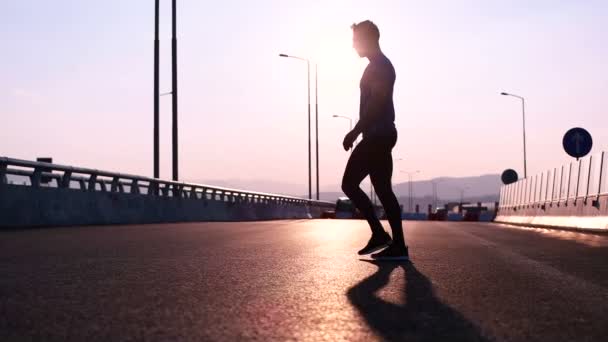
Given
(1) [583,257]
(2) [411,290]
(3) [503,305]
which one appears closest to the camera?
(3) [503,305]

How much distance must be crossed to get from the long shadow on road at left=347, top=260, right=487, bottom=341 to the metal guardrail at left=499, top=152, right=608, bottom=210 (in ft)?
45.5

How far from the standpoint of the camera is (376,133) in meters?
8.40

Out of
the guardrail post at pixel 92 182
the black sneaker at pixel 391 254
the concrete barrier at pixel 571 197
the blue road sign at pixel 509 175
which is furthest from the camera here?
the blue road sign at pixel 509 175

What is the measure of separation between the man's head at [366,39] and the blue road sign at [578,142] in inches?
652

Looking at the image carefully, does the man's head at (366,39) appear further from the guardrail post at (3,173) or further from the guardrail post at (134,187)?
the guardrail post at (134,187)

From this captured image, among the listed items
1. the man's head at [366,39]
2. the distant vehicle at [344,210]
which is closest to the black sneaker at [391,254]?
the man's head at [366,39]

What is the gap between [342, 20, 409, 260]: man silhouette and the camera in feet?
27.6

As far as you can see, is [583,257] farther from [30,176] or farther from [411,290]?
[30,176]

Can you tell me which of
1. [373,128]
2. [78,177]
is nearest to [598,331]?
[373,128]

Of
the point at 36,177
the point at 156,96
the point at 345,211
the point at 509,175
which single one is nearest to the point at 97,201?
the point at 36,177

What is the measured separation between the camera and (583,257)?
30.4ft

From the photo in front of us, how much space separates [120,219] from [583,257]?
42.8ft

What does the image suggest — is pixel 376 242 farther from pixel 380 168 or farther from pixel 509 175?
pixel 509 175

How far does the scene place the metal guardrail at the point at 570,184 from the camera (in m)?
19.9
